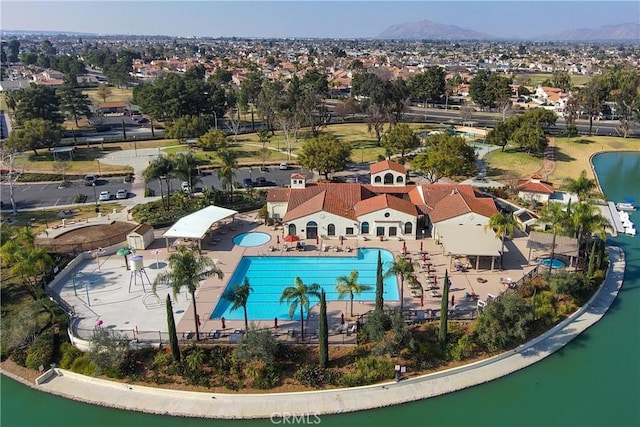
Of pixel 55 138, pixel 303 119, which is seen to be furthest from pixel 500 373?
pixel 55 138

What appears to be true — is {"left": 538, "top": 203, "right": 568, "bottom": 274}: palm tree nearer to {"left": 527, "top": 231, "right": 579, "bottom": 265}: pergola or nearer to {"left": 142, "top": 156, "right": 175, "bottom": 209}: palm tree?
{"left": 527, "top": 231, "right": 579, "bottom": 265}: pergola

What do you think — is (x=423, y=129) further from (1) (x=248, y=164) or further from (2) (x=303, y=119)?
(1) (x=248, y=164)

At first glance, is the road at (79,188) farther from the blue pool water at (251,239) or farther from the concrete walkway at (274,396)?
the concrete walkway at (274,396)

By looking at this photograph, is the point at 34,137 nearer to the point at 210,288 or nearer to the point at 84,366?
the point at 210,288

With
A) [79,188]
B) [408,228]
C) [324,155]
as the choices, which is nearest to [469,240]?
[408,228]

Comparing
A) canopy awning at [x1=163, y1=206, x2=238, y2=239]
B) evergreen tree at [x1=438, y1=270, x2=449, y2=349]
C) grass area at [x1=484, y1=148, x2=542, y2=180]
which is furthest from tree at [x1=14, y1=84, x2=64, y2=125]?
evergreen tree at [x1=438, y1=270, x2=449, y2=349]

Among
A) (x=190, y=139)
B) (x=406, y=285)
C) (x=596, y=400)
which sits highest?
(x=190, y=139)

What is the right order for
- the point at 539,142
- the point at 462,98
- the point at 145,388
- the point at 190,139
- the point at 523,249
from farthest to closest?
1. the point at 462,98
2. the point at 190,139
3. the point at 539,142
4. the point at 523,249
5. the point at 145,388
